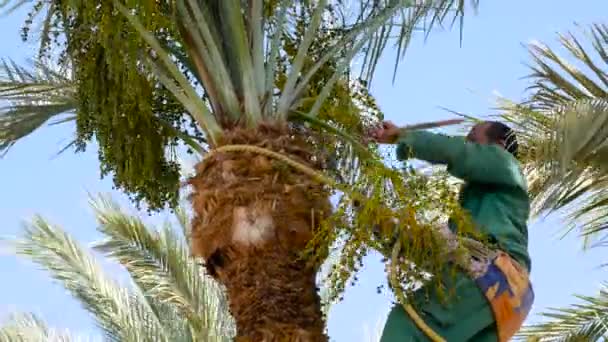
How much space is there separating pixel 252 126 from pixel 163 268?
4698mm

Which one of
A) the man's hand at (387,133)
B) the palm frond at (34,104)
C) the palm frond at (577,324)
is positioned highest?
the palm frond at (34,104)

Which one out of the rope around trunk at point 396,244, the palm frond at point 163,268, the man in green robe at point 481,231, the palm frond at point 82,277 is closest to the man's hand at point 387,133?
the man in green robe at point 481,231

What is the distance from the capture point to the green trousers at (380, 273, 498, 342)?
162 inches

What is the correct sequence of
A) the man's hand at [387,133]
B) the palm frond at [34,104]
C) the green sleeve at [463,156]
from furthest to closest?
the palm frond at [34,104] → the man's hand at [387,133] → the green sleeve at [463,156]

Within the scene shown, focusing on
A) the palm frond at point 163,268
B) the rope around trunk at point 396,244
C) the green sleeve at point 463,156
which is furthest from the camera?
the palm frond at point 163,268

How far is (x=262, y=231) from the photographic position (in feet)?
14.8

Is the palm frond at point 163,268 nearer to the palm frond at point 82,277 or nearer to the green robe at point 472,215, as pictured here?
the palm frond at point 82,277

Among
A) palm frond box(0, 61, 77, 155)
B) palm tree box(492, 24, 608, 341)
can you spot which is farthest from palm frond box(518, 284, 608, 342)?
palm frond box(0, 61, 77, 155)

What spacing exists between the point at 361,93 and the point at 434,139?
3.76ft

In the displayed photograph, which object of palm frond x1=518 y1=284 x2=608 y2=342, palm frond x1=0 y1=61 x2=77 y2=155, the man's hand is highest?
palm frond x1=0 y1=61 x2=77 y2=155

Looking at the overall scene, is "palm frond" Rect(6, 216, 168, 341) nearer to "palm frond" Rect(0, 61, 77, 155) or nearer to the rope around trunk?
"palm frond" Rect(0, 61, 77, 155)

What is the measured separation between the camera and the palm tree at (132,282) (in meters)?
9.00

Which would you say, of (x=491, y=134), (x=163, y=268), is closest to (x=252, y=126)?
(x=491, y=134)

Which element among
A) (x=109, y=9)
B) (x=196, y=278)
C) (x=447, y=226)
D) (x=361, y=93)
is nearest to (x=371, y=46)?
(x=361, y=93)
